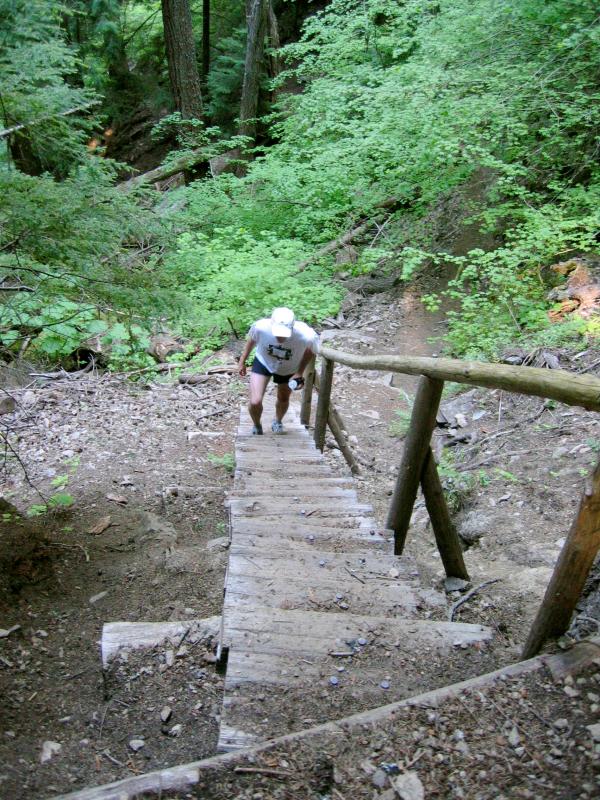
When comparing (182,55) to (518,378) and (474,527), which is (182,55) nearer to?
(474,527)

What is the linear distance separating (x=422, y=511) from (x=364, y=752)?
446 centimetres

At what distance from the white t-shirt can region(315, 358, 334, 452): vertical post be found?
0.97 ft

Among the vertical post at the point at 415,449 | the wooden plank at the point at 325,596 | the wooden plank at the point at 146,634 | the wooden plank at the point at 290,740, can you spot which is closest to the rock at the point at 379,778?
the wooden plank at the point at 290,740

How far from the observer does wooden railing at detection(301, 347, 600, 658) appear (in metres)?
2.17

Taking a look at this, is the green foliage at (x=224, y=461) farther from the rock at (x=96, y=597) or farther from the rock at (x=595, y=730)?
the rock at (x=595, y=730)

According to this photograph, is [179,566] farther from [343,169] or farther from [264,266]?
[343,169]

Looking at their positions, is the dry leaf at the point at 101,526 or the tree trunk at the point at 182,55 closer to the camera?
the dry leaf at the point at 101,526

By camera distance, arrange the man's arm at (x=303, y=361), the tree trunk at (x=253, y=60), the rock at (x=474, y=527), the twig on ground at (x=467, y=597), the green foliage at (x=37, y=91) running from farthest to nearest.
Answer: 1. the tree trunk at (x=253, y=60)
2. the man's arm at (x=303, y=361)
3. the rock at (x=474, y=527)
4. the green foliage at (x=37, y=91)
5. the twig on ground at (x=467, y=597)

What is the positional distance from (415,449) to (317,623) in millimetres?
1264

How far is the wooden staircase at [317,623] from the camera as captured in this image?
2.31 m

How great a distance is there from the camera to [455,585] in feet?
12.5

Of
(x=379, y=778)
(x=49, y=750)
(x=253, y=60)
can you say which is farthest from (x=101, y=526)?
(x=253, y=60)

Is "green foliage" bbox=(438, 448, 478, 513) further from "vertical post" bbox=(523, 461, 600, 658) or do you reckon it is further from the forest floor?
"vertical post" bbox=(523, 461, 600, 658)

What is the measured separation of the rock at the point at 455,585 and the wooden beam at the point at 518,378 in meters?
1.40
